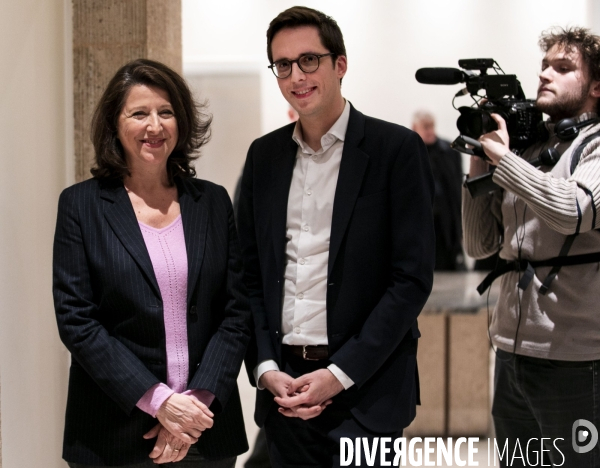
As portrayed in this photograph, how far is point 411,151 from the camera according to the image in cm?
210

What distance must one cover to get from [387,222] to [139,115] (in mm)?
736

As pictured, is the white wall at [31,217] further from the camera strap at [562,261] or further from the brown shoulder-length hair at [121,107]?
the camera strap at [562,261]

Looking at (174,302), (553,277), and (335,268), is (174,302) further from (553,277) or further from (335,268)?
(553,277)

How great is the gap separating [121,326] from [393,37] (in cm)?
469

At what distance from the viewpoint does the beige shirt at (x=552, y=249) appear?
7.38ft

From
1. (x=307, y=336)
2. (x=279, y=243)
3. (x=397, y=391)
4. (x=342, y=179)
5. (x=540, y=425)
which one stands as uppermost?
(x=342, y=179)

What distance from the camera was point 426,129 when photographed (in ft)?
19.9

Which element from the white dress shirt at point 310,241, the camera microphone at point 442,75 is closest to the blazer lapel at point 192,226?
the white dress shirt at point 310,241

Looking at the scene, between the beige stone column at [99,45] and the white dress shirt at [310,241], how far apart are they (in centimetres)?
95

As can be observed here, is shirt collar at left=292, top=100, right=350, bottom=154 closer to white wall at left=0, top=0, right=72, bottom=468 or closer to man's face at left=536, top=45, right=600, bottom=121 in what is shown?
man's face at left=536, top=45, right=600, bottom=121

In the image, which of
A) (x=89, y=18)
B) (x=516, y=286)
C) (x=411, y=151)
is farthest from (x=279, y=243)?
(x=89, y=18)

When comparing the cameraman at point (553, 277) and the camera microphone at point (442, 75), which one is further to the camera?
the camera microphone at point (442, 75)

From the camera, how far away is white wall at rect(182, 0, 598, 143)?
6.04m

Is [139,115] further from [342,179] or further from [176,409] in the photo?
[176,409]
